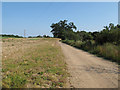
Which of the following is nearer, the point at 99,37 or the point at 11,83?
the point at 11,83

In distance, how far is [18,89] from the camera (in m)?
3.88

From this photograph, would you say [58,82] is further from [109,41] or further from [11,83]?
[109,41]

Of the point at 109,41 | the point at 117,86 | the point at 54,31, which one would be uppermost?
the point at 54,31

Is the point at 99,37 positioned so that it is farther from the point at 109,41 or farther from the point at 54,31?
the point at 54,31

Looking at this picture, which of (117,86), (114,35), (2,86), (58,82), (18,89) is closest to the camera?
(18,89)

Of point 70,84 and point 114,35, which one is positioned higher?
point 114,35

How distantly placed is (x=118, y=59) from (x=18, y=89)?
8688 millimetres

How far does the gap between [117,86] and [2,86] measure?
4.29 m

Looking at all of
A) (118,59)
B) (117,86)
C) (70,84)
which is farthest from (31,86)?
(118,59)

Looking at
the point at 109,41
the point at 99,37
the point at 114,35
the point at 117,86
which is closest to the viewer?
the point at 117,86

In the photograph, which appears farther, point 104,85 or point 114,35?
point 114,35

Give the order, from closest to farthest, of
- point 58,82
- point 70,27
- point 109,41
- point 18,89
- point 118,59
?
point 18,89, point 58,82, point 118,59, point 109,41, point 70,27

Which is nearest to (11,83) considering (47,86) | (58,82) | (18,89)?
(18,89)

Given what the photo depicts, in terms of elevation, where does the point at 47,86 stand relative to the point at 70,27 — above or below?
below
